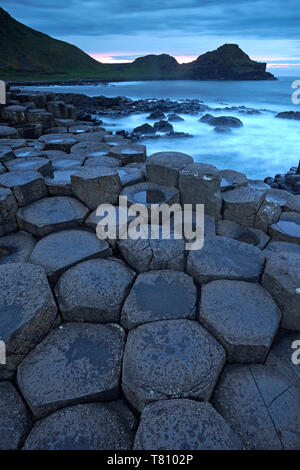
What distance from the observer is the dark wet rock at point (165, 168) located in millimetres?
3512

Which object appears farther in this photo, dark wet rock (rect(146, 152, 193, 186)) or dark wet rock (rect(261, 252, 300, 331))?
dark wet rock (rect(146, 152, 193, 186))

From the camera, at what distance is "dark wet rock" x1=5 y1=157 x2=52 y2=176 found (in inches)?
145

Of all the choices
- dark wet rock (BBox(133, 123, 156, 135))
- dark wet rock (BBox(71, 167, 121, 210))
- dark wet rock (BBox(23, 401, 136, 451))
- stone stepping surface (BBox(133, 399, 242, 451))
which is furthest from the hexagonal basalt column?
dark wet rock (BBox(133, 123, 156, 135))

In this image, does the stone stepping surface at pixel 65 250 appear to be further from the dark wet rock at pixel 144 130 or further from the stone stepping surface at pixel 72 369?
the dark wet rock at pixel 144 130

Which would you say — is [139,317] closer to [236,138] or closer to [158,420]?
[158,420]

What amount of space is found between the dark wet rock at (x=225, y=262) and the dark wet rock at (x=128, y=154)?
7.83 feet

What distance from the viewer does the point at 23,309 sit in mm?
2004

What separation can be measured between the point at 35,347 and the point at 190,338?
1.12 metres

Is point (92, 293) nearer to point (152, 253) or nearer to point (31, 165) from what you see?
point (152, 253)

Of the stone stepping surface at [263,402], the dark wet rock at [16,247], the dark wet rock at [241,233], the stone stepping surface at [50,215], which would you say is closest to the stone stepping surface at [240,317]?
the stone stepping surface at [263,402]

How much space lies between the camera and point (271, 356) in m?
2.09

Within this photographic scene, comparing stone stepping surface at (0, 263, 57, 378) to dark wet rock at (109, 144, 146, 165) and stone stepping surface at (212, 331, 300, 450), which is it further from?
dark wet rock at (109, 144, 146, 165)

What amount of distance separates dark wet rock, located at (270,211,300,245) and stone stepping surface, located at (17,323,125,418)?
7.14 ft
